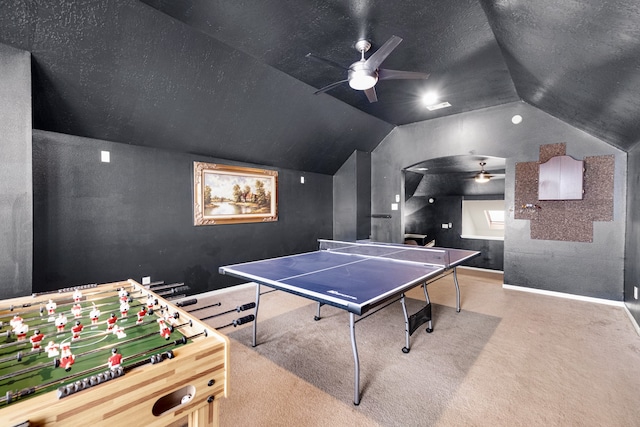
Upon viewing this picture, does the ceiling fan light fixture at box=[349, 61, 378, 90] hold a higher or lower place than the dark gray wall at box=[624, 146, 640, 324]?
higher

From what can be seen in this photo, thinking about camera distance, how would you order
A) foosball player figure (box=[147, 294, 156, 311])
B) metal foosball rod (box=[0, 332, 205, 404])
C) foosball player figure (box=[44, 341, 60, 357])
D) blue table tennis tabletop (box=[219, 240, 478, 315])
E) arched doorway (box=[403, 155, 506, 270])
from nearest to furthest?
metal foosball rod (box=[0, 332, 205, 404]) < foosball player figure (box=[44, 341, 60, 357]) < foosball player figure (box=[147, 294, 156, 311]) < blue table tennis tabletop (box=[219, 240, 478, 315]) < arched doorway (box=[403, 155, 506, 270])

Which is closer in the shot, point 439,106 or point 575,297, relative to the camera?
point 575,297

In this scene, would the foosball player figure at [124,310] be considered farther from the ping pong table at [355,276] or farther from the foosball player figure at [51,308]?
the ping pong table at [355,276]

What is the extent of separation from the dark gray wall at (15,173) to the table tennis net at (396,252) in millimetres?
2819

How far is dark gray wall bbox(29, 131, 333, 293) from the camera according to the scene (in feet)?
9.27

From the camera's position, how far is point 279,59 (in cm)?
304

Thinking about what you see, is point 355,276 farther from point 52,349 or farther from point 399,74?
point 399,74

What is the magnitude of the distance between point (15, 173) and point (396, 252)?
3570 millimetres

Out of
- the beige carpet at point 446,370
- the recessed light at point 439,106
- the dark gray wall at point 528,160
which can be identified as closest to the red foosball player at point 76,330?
the beige carpet at point 446,370

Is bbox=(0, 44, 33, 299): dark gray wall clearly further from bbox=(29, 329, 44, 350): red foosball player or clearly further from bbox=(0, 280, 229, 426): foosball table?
bbox=(29, 329, 44, 350): red foosball player

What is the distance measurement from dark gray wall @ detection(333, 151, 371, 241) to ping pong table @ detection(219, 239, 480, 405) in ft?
6.83

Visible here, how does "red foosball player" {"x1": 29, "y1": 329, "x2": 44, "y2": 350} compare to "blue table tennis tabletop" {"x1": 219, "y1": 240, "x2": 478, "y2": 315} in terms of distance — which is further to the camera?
"blue table tennis tabletop" {"x1": 219, "y1": 240, "x2": 478, "y2": 315}

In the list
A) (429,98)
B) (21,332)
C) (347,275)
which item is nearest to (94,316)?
(21,332)

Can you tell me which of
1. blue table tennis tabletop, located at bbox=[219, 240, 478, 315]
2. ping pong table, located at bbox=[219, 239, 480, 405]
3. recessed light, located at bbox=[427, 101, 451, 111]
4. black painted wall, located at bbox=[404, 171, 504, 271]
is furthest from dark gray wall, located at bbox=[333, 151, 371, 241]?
blue table tennis tabletop, located at bbox=[219, 240, 478, 315]
